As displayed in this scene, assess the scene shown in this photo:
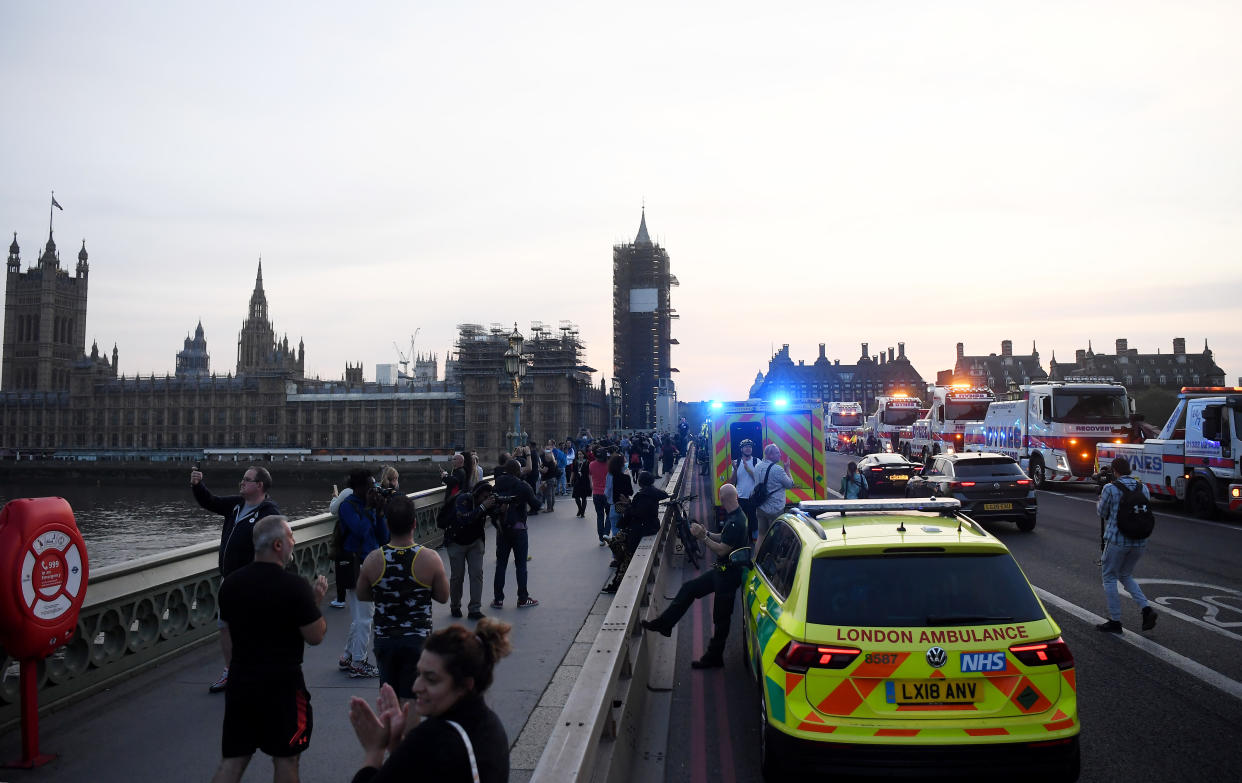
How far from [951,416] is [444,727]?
38.2 meters

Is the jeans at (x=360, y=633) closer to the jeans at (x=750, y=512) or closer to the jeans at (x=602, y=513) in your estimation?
the jeans at (x=750, y=512)

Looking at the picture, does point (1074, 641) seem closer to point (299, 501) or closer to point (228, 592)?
point (228, 592)

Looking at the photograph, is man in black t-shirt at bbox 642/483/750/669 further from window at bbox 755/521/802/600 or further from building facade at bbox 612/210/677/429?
building facade at bbox 612/210/677/429

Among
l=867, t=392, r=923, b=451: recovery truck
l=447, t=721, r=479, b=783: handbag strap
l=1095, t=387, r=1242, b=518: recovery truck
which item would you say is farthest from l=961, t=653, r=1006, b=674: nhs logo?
l=867, t=392, r=923, b=451: recovery truck

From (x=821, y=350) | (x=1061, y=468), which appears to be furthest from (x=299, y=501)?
(x=821, y=350)

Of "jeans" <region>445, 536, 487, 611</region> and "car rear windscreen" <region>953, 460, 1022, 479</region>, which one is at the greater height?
"car rear windscreen" <region>953, 460, 1022, 479</region>

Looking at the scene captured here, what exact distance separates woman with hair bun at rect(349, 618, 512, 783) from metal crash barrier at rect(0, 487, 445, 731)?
4.32 metres

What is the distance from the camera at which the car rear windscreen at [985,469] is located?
56.9ft

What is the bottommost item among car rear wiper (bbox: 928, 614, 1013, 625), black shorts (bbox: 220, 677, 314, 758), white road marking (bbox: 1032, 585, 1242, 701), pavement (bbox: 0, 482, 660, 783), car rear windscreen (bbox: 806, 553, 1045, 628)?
white road marking (bbox: 1032, 585, 1242, 701)

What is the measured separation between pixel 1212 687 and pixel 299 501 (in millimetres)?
90308

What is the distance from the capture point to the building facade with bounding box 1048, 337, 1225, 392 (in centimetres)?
12012

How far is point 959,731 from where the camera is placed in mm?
4488

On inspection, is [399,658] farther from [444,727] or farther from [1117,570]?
[1117,570]

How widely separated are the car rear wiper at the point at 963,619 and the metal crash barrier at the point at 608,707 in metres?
2.01
